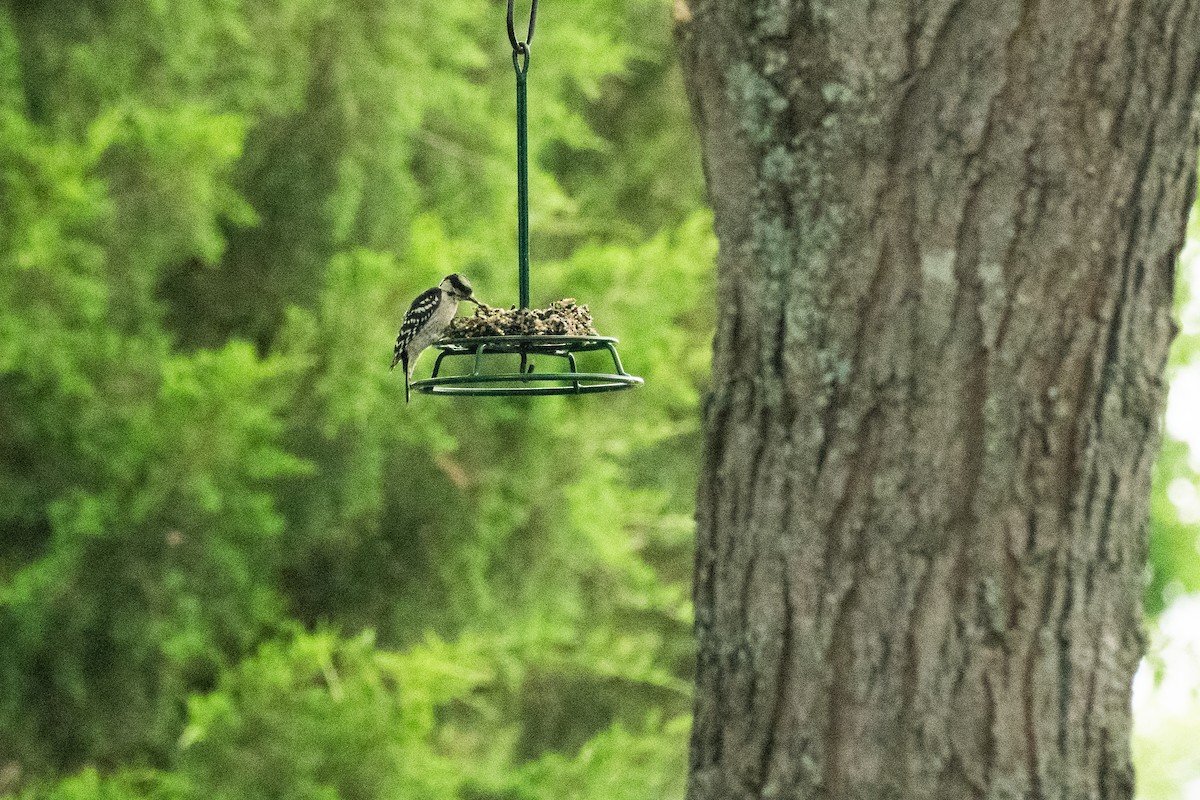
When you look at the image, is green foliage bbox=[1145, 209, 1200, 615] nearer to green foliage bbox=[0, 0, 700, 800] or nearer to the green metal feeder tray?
green foliage bbox=[0, 0, 700, 800]

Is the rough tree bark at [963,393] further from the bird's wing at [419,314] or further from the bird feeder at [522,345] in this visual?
the bird's wing at [419,314]

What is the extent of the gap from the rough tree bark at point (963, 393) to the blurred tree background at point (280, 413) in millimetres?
2467

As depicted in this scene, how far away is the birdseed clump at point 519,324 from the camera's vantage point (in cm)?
227

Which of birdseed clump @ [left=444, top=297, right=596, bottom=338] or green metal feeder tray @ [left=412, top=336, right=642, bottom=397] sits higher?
birdseed clump @ [left=444, top=297, right=596, bottom=338]

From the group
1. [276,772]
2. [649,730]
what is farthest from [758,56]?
[649,730]

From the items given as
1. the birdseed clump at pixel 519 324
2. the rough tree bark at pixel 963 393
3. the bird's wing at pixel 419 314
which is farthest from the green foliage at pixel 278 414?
the rough tree bark at pixel 963 393

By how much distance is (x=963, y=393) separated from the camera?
85.4 inches

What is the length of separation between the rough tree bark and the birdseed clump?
A: 361 mm

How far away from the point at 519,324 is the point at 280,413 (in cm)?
274

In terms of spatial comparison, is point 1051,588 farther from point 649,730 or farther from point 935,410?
point 649,730

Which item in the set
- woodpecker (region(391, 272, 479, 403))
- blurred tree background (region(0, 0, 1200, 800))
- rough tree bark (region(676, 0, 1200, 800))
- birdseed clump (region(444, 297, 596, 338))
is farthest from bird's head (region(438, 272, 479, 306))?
blurred tree background (region(0, 0, 1200, 800))

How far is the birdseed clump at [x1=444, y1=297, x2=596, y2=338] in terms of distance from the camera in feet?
7.45

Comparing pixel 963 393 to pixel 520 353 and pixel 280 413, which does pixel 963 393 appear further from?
pixel 280 413

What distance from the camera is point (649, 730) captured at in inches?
233
